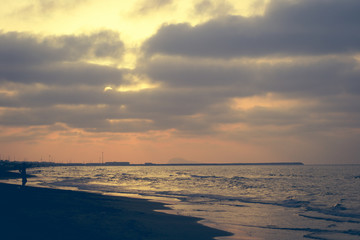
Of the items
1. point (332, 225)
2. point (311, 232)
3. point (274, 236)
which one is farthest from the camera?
point (332, 225)

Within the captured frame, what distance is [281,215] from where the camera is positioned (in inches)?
954

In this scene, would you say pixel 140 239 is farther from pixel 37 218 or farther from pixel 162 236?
pixel 37 218

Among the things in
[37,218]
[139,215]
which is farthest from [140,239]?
[139,215]

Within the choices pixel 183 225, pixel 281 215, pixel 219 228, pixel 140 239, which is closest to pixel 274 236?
pixel 219 228

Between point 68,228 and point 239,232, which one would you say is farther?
point 239,232

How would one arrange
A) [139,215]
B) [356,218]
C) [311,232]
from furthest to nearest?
[356,218] → [139,215] → [311,232]

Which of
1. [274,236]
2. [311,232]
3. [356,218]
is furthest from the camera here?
[356,218]

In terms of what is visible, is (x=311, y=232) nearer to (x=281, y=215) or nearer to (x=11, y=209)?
(x=281, y=215)

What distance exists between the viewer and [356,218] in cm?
2380

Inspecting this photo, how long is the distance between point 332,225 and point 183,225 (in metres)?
8.77

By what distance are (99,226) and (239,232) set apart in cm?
685

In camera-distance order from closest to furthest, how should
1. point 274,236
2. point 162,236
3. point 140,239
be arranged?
point 140,239
point 162,236
point 274,236

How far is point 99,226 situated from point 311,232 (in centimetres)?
1058

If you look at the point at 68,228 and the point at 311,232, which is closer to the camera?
the point at 68,228
